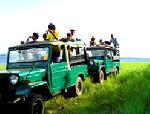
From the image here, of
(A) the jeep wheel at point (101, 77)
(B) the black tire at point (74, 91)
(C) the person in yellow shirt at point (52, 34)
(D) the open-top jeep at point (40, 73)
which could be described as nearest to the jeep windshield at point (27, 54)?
(D) the open-top jeep at point (40, 73)

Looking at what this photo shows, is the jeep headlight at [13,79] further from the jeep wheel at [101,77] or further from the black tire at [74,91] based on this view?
the jeep wheel at [101,77]

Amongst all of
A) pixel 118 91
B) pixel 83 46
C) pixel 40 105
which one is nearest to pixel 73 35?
pixel 83 46

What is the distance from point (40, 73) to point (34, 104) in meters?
1.11

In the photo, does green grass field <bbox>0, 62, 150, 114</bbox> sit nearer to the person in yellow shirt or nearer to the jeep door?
the jeep door

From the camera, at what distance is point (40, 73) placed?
9836 millimetres

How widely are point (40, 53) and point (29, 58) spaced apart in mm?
341

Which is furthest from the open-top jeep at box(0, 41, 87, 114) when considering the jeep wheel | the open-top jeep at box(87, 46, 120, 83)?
the jeep wheel

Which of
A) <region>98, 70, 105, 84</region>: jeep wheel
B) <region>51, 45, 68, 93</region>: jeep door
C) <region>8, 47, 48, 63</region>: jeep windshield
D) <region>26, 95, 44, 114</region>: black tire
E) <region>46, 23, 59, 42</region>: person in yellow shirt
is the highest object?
<region>46, 23, 59, 42</region>: person in yellow shirt

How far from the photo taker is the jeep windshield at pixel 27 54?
416 inches

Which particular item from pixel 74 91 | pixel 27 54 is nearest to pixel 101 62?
pixel 74 91

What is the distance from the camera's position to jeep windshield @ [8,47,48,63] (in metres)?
10.6

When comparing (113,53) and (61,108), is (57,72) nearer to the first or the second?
(61,108)

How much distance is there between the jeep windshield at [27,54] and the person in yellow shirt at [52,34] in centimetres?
159

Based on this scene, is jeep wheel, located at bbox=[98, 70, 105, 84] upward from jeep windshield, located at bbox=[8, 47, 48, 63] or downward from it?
downward
